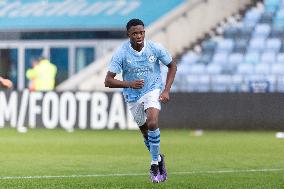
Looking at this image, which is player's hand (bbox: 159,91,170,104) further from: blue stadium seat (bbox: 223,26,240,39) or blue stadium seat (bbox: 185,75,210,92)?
blue stadium seat (bbox: 223,26,240,39)

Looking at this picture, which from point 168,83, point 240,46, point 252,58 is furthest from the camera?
point 240,46

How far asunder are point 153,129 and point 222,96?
12.0 metres

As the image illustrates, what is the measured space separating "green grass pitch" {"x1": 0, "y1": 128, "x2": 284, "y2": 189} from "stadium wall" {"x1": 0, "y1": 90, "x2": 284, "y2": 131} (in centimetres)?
50

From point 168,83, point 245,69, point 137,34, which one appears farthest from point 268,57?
point 137,34

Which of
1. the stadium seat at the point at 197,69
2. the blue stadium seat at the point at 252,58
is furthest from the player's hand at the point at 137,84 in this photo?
the blue stadium seat at the point at 252,58

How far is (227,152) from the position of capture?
17125mm

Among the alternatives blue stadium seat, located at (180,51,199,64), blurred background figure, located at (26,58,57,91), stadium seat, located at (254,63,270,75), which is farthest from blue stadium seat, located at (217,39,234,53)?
blurred background figure, located at (26,58,57,91)

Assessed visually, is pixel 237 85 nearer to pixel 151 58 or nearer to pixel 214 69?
pixel 214 69

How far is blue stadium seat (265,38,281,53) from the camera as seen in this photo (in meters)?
28.3

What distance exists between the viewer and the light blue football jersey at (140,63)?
39.2 feet

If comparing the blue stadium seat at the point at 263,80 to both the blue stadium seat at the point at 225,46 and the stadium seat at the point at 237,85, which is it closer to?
the stadium seat at the point at 237,85

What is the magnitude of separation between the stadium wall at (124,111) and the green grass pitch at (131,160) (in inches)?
19.6

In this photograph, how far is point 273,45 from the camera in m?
28.4

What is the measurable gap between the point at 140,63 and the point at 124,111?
12.4 m
